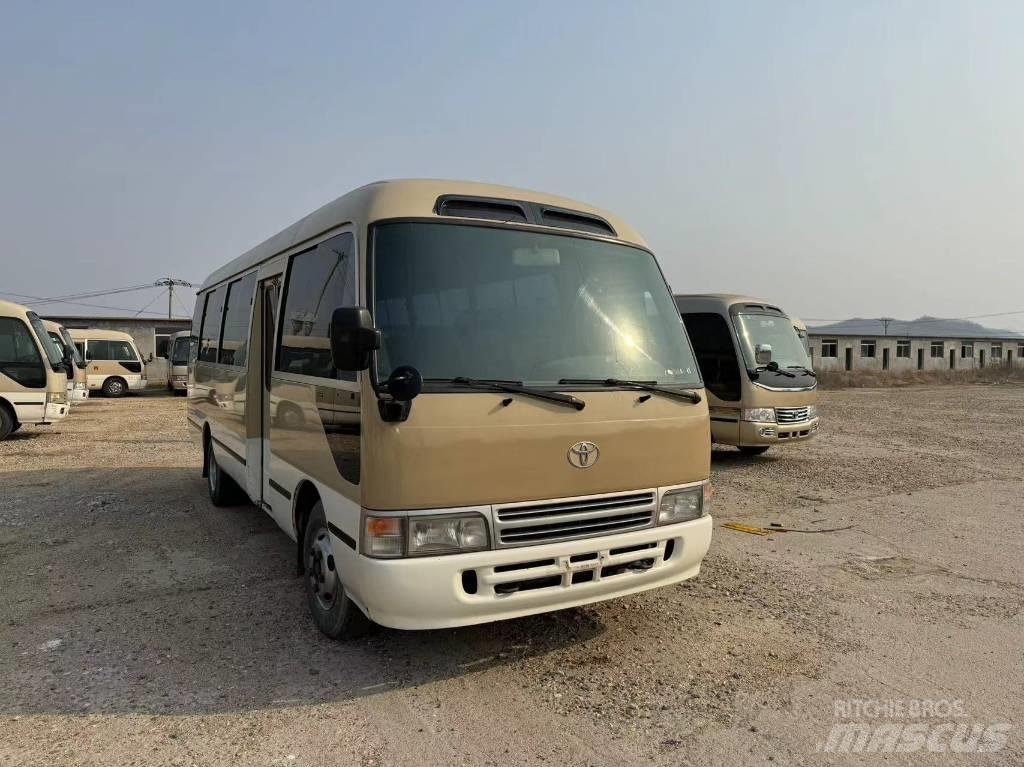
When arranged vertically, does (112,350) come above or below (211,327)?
below

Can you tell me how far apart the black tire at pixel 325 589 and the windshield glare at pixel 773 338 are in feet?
26.7

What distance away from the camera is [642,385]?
4.00m

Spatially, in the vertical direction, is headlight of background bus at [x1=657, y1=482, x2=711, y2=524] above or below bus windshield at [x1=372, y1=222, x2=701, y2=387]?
below

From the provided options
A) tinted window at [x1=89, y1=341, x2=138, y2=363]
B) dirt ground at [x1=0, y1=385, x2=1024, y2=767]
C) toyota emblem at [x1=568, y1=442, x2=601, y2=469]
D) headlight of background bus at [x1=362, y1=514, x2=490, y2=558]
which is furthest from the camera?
tinted window at [x1=89, y1=341, x2=138, y2=363]

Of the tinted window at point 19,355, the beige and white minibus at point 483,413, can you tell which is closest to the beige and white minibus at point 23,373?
the tinted window at point 19,355

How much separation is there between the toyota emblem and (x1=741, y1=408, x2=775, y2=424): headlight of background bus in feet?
25.1

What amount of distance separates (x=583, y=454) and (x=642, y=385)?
2.06ft

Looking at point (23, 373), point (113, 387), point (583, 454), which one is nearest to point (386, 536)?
point (583, 454)

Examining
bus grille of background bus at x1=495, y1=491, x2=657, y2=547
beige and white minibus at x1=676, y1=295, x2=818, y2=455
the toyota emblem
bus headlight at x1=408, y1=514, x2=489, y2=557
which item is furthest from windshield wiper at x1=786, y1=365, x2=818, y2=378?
bus headlight at x1=408, y1=514, x2=489, y2=557

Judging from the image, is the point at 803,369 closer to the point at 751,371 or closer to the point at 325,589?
the point at 751,371

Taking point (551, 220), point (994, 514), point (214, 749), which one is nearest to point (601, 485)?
point (551, 220)

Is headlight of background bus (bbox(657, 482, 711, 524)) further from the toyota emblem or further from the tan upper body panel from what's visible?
the tan upper body panel

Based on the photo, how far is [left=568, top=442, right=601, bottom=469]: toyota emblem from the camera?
3.62 m

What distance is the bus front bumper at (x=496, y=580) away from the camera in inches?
130
